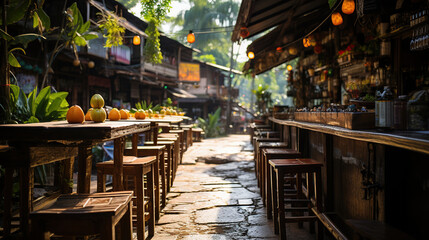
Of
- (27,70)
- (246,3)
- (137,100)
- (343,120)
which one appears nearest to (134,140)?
(343,120)

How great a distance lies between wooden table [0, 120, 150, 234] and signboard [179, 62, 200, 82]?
1991cm

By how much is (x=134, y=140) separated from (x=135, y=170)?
1.32m

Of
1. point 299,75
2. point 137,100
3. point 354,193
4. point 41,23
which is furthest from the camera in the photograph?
point 137,100

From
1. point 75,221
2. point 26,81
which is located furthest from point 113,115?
point 26,81

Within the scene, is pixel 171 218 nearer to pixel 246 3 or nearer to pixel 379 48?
pixel 246 3

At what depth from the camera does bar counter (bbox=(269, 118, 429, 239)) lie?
85.9 inches

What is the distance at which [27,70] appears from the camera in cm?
989

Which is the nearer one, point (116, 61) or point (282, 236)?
point (282, 236)

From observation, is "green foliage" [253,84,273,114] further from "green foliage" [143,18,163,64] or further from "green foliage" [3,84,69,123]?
"green foliage" [3,84,69,123]

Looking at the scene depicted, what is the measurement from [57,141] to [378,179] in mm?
2820

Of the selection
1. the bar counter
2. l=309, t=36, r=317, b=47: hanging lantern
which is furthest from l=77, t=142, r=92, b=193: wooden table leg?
l=309, t=36, r=317, b=47: hanging lantern

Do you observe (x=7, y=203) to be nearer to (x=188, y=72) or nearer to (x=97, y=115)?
(x=97, y=115)

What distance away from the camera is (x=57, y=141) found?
9.52 ft

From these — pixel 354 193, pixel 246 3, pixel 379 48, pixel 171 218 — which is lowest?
pixel 171 218
